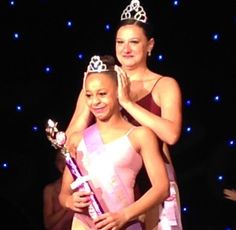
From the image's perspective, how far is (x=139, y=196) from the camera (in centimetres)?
198

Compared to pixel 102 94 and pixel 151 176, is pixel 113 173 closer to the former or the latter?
pixel 151 176

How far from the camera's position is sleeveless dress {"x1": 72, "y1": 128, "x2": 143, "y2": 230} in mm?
1936

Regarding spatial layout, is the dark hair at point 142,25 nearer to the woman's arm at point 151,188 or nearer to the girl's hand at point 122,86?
the girl's hand at point 122,86

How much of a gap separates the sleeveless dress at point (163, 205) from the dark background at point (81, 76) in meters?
0.48

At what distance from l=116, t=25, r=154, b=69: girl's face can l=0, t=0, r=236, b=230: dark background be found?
44 centimetres

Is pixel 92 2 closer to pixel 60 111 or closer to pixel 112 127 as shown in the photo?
pixel 60 111

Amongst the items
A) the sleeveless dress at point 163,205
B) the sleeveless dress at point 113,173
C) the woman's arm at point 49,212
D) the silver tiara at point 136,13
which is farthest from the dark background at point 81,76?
the sleeveless dress at point 113,173

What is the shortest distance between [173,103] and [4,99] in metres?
0.75

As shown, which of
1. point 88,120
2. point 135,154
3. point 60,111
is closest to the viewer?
point 135,154

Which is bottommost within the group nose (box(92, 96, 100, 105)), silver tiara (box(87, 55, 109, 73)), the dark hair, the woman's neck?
nose (box(92, 96, 100, 105))

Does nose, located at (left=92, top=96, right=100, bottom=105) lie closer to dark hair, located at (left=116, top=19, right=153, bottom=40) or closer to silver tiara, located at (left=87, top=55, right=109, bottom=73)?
silver tiara, located at (left=87, top=55, right=109, bottom=73)

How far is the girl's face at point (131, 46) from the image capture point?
6.81 ft

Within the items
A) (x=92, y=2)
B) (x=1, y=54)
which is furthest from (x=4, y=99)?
(x=92, y=2)

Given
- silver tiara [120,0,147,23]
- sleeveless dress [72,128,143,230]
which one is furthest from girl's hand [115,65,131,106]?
silver tiara [120,0,147,23]
